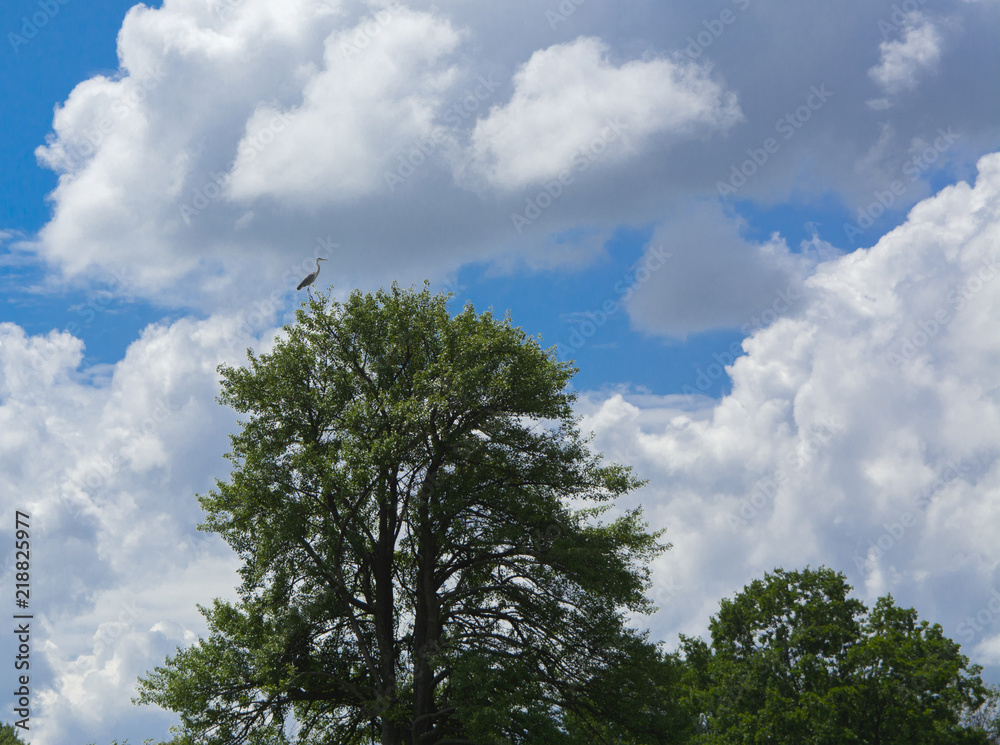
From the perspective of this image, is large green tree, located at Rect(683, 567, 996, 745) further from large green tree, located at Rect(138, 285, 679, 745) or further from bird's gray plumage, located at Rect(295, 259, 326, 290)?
bird's gray plumage, located at Rect(295, 259, 326, 290)

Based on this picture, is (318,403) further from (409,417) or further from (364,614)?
(364,614)

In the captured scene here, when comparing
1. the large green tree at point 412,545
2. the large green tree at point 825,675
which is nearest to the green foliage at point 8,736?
the large green tree at point 412,545

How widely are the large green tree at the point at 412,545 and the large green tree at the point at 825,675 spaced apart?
2484 centimetres

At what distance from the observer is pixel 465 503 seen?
86.3 feet

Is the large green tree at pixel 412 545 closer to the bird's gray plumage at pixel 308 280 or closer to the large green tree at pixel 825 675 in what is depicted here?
the bird's gray plumage at pixel 308 280

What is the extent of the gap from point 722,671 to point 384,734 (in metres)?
31.3

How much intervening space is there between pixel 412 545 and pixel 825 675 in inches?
1268

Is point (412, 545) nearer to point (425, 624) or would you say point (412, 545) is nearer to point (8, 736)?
point (425, 624)

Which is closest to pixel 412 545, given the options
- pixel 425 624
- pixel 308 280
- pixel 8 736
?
pixel 425 624

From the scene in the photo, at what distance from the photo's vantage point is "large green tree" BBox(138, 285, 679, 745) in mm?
25344

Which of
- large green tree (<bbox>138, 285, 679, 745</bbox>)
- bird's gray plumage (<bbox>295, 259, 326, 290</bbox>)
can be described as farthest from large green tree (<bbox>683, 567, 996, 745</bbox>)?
bird's gray plumage (<bbox>295, 259, 326, 290</bbox>)

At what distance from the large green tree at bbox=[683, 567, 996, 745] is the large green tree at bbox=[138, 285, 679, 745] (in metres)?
24.8

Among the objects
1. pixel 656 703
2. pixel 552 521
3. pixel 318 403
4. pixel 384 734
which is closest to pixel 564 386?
pixel 552 521

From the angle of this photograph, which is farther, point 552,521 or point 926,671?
point 926,671
